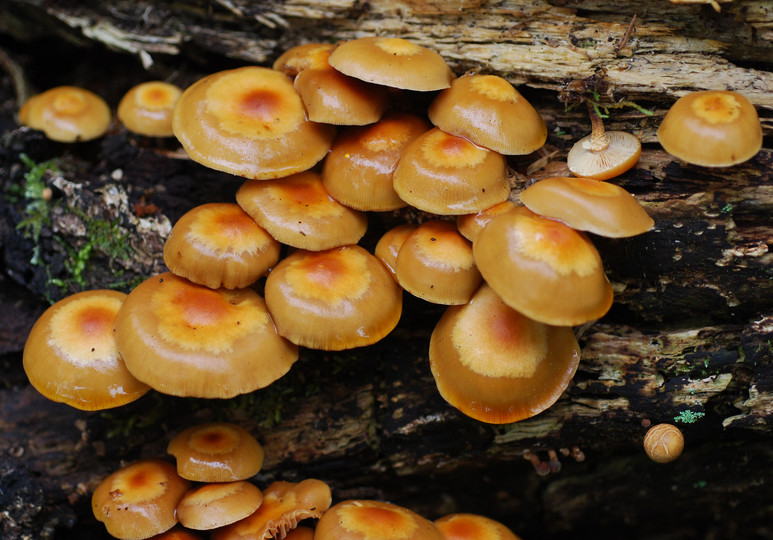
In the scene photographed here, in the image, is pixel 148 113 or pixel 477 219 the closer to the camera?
pixel 477 219

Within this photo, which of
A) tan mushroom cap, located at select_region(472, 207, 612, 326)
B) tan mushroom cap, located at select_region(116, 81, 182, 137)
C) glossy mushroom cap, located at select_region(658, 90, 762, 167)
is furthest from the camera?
tan mushroom cap, located at select_region(116, 81, 182, 137)

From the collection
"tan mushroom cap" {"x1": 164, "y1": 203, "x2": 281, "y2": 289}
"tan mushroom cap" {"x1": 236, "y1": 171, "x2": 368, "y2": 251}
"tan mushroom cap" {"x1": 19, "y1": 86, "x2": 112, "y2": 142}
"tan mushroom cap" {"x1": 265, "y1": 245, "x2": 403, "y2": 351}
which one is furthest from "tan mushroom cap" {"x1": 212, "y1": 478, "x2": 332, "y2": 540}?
"tan mushroom cap" {"x1": 19, "y1": 86, "x2": 112, "y2": 142}

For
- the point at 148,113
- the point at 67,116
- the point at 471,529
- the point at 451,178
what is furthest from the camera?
the point at 67,116

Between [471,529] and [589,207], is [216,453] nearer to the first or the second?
[471,529]

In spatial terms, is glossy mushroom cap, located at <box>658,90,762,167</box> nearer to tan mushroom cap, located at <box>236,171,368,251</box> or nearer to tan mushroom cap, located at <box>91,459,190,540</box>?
tan mushroom cap, located at <box>236,171,368,251</box>

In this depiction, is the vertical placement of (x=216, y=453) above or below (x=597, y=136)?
below

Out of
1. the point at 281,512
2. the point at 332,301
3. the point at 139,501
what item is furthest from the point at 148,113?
the point at 281,512
